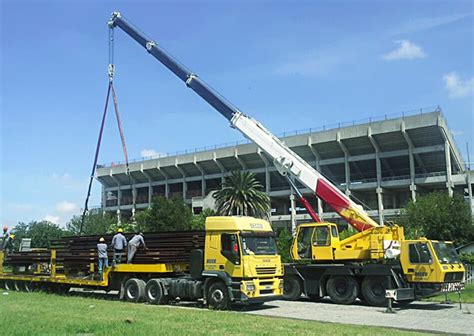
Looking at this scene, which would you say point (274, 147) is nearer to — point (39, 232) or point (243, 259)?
point (243, 259)

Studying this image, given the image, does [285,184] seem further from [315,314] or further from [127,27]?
[315,314]

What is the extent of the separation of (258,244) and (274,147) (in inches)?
375

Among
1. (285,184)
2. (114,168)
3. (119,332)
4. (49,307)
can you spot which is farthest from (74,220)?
(119,332)

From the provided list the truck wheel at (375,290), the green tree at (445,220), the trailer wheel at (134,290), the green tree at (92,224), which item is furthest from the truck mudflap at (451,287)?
the green tree at (92,224)

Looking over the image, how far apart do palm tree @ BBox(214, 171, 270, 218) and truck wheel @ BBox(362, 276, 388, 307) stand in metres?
39.6

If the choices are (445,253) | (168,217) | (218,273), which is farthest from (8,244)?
(168,217)

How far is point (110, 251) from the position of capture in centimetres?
2200

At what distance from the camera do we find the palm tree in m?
60.3

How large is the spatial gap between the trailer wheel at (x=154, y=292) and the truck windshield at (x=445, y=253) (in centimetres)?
1079

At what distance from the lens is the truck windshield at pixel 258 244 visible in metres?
18.3

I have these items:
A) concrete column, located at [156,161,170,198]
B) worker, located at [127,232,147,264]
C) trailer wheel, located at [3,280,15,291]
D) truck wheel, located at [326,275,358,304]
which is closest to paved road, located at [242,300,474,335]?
truck wheel, located at [326,275,358,304]

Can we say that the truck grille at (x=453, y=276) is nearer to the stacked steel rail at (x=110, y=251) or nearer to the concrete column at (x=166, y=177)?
the stacked steel rail at (x=110, y=251)

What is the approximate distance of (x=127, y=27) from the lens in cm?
3466

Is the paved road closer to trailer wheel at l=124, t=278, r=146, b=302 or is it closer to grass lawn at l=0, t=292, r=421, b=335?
grass lawn at l=0, t=292, r=421, b=335
